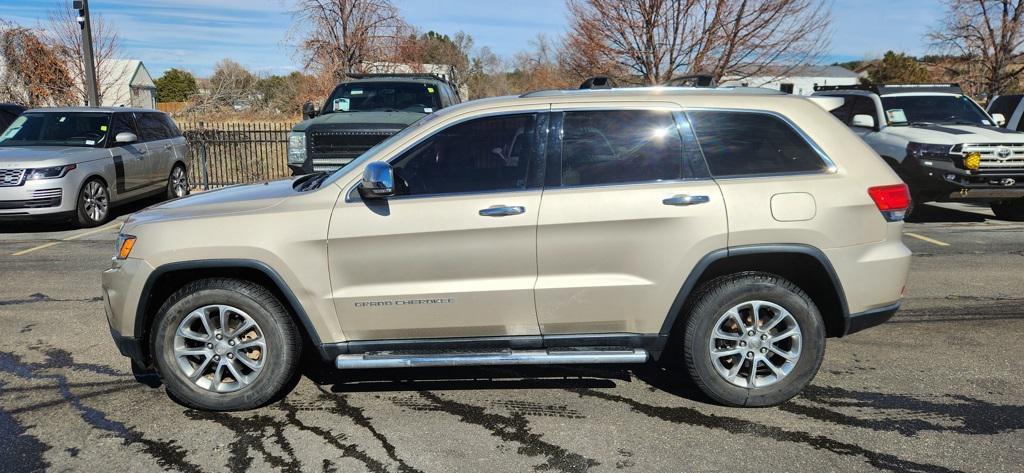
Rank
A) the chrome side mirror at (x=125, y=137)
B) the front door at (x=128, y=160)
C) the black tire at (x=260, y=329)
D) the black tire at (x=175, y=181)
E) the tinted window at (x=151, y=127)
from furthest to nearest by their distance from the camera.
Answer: the black tire at (x=175, y=181), the tinted window at (x=151, y=127), the front door at (x=128, y=160), the chrome side mirror at (x=125, y=137), the black tire at (x=260, y=329)

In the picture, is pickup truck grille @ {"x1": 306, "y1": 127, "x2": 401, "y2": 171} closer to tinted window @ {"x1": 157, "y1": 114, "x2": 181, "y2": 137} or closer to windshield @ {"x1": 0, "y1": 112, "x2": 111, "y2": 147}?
windshield @ {"x1": 0, "y1": 112, "x2": 111, "y2": 147}

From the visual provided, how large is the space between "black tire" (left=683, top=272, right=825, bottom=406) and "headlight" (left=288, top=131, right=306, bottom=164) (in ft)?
21.2

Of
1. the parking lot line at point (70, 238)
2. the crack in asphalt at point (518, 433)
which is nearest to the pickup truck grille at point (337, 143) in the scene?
the parking lot line at point (70, 238)

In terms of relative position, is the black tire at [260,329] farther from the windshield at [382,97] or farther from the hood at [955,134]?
the hood at [955,134]

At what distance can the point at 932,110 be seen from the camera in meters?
11.1

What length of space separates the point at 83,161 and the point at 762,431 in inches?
392

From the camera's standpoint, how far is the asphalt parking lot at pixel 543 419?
347cm

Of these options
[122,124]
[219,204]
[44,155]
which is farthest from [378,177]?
[122,124]

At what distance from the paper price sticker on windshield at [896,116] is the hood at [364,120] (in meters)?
7.02

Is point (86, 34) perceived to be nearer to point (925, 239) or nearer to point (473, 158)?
point (473, 158)

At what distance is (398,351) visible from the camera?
4.02m

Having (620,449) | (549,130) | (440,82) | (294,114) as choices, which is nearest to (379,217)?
(549,130)

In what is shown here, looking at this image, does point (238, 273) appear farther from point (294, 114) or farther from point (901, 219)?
point (294, 114)

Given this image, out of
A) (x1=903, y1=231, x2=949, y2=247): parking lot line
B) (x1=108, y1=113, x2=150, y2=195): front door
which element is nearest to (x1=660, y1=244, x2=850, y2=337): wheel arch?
(x1=903, y1=231, x2=949, y2=247): parking lot line
